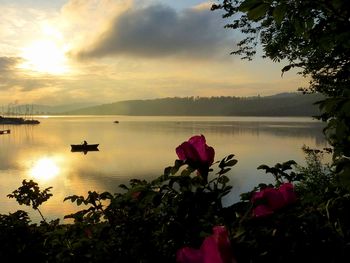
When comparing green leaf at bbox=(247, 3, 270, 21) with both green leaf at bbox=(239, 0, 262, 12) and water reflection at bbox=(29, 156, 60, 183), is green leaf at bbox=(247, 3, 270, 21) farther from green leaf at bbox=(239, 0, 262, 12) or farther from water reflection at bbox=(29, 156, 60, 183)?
water reflection at bbox=(29, 156, 60, 183)

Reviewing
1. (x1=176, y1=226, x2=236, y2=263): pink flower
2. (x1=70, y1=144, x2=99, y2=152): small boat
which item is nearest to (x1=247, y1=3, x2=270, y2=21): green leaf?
(x1=176, y1=226, x2=236, y2=263): pink flower

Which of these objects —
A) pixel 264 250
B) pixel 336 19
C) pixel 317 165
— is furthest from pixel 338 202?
pixel 317 165

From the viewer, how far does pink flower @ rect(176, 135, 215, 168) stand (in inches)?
71.8

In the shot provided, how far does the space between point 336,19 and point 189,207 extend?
1016mm

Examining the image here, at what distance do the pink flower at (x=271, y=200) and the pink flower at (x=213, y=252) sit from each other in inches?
16.8

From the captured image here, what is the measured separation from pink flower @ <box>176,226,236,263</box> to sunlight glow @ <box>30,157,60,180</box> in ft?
158

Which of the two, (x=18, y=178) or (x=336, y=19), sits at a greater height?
(x=336, y=19)

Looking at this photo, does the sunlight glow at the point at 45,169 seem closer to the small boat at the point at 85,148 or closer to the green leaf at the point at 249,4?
the small boat at the point at 85,148

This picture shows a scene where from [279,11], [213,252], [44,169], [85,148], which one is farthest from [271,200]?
[85,148]

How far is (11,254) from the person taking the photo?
3836 mm

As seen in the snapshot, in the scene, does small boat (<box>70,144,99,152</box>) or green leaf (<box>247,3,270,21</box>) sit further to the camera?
small boat (<box>70,144,99,152</box>)

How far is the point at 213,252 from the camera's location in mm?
1077

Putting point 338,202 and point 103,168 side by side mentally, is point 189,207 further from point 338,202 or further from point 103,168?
point 103,168

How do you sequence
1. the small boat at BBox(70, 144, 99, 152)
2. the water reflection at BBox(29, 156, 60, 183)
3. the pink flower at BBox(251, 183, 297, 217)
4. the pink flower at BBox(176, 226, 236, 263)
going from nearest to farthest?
1. the pink flower at BBox(176, 226, 236, 263)
2. the pink flower at BBox(251, 183, 297, 217)
3. the water reflection at BBox(29, 156, 60, 183)
4. the small boat at BBox(70, 144, 99, 152)
